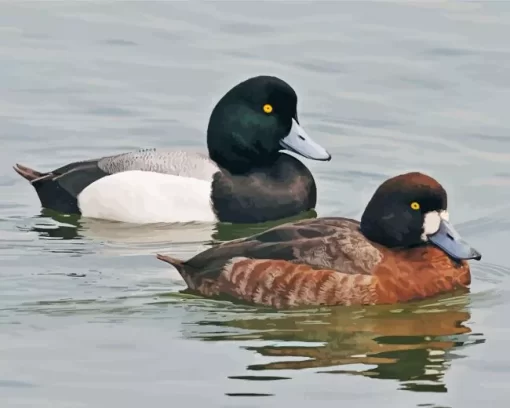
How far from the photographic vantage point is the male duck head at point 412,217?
9.99m

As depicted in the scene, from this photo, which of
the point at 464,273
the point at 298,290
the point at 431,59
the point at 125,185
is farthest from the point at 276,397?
the point at 431,59

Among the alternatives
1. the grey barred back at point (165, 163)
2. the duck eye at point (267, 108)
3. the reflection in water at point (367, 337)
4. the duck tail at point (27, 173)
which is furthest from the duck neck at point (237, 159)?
the reflection in water at point (367, 337)

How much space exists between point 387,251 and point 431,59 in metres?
6.80

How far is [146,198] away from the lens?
1275 cm

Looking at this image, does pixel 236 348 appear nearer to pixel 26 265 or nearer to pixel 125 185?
pixel 26 265

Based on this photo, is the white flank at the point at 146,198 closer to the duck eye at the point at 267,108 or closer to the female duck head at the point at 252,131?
the female duck head at the point at 252,131

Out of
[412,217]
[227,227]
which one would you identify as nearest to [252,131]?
[227,227]

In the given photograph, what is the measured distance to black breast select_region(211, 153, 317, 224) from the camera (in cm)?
1260

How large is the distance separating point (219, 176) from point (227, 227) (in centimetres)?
49

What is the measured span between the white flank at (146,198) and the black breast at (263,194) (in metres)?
0.11

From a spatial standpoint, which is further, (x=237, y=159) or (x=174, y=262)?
(x=237, y=159)

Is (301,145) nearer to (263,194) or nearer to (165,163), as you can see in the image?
(263,194)

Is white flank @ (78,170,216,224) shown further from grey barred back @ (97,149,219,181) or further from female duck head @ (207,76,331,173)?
female duck head @ (207,76,331,173)

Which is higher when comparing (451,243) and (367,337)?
(451,243)
